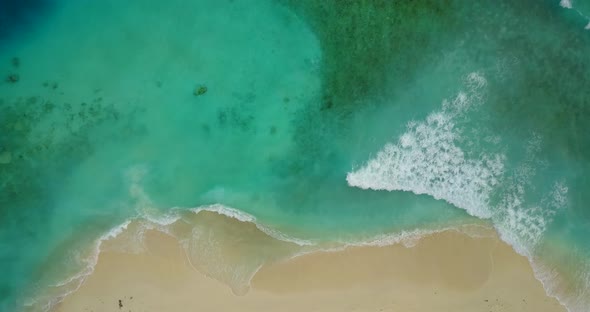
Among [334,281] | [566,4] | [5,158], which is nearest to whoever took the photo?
[5,158]

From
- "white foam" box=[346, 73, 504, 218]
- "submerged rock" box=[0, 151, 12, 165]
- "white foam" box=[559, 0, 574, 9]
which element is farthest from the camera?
"white foam" box=[559, 0, 574, 9]

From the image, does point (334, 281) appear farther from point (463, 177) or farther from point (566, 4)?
point (566, 4)

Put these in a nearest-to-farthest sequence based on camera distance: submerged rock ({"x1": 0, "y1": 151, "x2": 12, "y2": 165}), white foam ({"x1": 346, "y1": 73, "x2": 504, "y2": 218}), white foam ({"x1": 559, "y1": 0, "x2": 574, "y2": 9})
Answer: submerged rock ({"x1": 0, "y1": 151, "x2": 12, "y2": 165}) < white foam ({"x1": 346, "y1": 73, "x2": 504, "y2": 218}) < white foam ({"x1": 559, "y1": 0, "x2": 574, "y2": 9})

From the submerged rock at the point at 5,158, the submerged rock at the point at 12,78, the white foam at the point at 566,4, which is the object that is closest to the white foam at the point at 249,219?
the submerged rock at the point at 5,158

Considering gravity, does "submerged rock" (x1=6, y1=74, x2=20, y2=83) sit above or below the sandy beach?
above

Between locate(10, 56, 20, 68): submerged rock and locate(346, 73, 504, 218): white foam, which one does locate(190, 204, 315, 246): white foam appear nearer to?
locate(346, 73, 504, 218): white foam

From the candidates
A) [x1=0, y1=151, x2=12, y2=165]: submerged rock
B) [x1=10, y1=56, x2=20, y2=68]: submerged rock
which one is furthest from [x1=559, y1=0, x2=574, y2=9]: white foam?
[x1=0, y1=151, x2=12, y2=165]: submerged rock

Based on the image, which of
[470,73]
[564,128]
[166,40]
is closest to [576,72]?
[564,128]

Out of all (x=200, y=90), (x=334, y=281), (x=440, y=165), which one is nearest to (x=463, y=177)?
(x=440, y=165)
